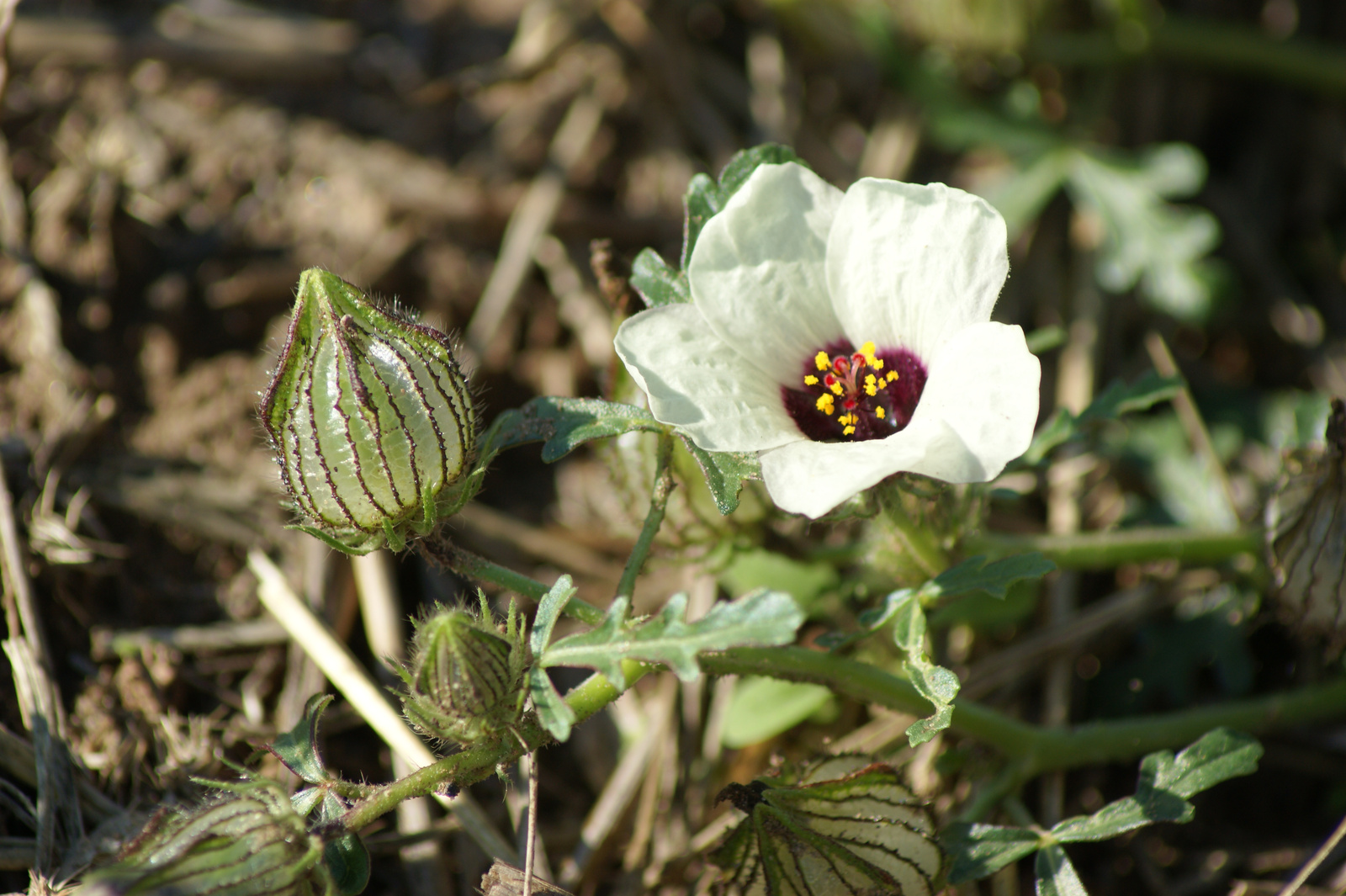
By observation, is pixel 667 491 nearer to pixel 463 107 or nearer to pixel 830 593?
pixel 830 593

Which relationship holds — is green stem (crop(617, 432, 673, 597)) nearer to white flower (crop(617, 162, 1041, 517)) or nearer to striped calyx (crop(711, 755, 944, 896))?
white flower (crop(617, 162, 1041, 517))

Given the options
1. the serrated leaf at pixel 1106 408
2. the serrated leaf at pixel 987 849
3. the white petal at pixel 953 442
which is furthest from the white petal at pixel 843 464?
the serrated leaf at pixel 987 849

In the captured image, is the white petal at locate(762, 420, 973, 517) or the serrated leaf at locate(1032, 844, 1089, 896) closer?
the white petal at locate(762, 420, 973, 517)

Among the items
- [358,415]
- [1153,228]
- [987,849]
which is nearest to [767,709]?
[987,849]

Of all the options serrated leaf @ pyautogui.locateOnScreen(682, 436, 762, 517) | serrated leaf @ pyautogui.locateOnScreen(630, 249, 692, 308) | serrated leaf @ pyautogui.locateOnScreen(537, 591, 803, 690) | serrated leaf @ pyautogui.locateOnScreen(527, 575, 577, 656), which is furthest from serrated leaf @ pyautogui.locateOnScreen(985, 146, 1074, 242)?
serrated leaf @ pyautogui.locateOnScreen(527, 575, 577, 656)

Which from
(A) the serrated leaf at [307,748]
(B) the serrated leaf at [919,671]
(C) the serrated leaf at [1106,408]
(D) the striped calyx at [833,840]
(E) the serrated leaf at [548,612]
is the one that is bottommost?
(D) the striped calyx at [833,840]

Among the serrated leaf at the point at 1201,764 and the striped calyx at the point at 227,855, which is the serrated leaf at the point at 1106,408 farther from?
the striped calyx at the point at 227,855

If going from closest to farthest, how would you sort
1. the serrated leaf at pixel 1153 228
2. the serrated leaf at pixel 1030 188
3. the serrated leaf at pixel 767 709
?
the serrated leaf at pixel 767 709
the serrated leaf at pixel 1153 228
the serrated leaf at pixel 1030 188
